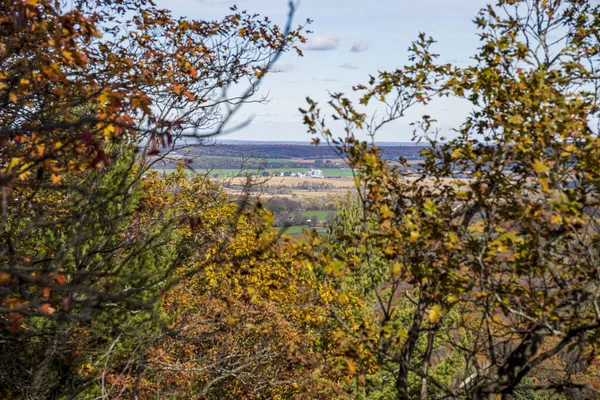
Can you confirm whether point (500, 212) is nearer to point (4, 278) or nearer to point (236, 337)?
point (4, 278)

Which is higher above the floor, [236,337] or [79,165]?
[79,165]

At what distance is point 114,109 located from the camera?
4.42 m

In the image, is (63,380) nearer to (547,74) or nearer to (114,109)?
(114,109)

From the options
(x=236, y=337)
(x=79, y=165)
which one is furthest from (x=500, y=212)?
(x=236, y=337)

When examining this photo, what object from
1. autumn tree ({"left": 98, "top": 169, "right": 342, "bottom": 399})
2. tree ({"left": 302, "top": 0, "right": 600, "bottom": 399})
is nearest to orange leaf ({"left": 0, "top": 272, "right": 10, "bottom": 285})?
tree ({"left": 302, "top": 0, "right": 600, "bottom": 399})

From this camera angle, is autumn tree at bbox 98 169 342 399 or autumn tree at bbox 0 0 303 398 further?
autumn tree at bbox 98 169 342 399

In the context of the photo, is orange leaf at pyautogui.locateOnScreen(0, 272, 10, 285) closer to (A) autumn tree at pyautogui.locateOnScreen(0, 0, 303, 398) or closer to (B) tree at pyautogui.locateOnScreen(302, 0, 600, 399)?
(A) autumn tree at pyautogui.locateOnScreen(0, 0, 303, 398)

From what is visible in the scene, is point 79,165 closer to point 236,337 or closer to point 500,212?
point 500,212

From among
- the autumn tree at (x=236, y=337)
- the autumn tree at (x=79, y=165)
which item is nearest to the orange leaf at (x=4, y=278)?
the autumn tree at (x=79, y=165)

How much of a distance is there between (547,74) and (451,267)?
201 centimetres

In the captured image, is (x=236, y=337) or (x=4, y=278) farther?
(x=236, y=337)

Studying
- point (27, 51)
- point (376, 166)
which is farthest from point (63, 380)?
point (376, 166)

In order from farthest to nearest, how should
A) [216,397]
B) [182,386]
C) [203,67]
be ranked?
[216,397], [182,386], [203,67]

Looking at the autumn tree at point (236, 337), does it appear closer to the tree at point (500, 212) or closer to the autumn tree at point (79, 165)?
the autumn tree at point (79, 165)
